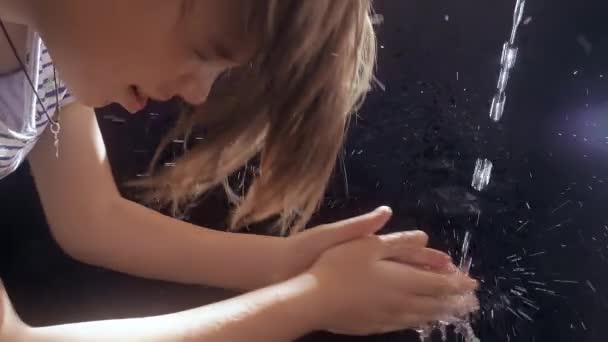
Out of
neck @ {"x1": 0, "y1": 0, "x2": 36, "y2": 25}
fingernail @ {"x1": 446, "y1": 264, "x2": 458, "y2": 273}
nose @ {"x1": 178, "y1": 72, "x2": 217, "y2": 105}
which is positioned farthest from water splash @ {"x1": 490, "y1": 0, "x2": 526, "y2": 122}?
neck @ {"x1": 0, "y1": 0, "x2": 36, "y2": 25}

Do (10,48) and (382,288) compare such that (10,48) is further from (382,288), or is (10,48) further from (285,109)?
(382,288)

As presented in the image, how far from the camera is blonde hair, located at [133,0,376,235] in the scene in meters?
0.49

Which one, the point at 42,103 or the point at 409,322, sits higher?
the point at 42,103

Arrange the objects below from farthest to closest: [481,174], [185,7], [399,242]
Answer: [481,174] < [399,242] < [185,7]

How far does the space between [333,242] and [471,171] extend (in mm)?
261

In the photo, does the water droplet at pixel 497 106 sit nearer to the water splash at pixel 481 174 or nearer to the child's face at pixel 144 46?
the water splash at pixel 481 174

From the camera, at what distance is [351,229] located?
2.21 ft

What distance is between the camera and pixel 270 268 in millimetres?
699

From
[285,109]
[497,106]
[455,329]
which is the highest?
[285,109]

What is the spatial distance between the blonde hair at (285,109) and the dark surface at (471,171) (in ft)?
0.36

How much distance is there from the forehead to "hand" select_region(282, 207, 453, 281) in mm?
237

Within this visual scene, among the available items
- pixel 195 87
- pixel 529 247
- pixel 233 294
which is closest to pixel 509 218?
pixel 529 247

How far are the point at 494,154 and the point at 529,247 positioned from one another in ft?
0.44

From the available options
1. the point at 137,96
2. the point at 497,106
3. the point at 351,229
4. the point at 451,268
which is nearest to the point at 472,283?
the point at 451,268
